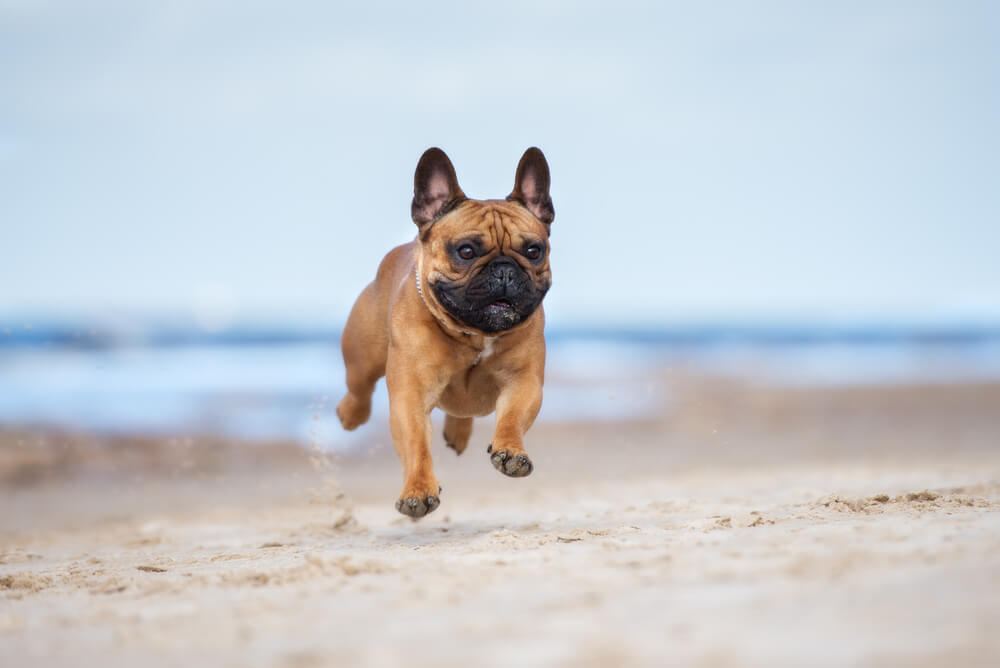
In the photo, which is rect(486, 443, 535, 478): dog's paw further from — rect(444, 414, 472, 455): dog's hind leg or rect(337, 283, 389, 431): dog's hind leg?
rect(444, 414, 472, 455): dog's hind leg

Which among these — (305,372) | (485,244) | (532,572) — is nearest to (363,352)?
(485,244)

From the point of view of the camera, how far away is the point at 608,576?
310 centimetres

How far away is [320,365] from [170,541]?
54.8 feet

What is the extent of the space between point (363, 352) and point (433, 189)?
1244 mm

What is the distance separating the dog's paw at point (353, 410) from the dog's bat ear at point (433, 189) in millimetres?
1528

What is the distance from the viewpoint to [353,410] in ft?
20.8

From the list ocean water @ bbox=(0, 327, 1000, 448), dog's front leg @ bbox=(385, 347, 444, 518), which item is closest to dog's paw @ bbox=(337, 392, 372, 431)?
ocean water @ bbox=(0, 327, 1000, 448)

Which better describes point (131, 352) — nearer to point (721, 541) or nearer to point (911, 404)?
point (911, 404)

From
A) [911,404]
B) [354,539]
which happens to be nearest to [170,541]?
[354,539]

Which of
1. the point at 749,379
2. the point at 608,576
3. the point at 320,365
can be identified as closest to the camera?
the point at 608,576

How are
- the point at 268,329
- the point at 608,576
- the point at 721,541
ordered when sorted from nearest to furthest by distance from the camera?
the point at 608,576 < the point at 721,541 < the point at 268,329

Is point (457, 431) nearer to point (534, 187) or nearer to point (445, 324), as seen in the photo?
point (445, 324)

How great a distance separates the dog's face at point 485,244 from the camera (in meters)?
4.71

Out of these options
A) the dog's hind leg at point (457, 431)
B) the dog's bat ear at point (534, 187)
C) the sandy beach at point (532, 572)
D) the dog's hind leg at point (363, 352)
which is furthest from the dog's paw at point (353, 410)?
the dog's bat ear at point (534, 187)
